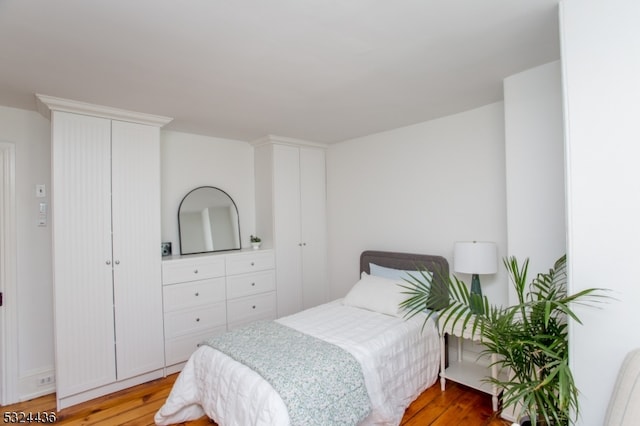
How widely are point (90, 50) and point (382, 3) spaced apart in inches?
61.1

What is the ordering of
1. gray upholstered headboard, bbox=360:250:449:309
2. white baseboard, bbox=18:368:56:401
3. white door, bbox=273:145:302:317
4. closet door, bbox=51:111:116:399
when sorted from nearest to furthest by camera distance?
closet door, bbox=51:111:116:399 < white baseboard, bbox=18:368:56:401 < gray upholstered headboard, bbox=360:250:449:309 < white door, bbox=273:145:302:317

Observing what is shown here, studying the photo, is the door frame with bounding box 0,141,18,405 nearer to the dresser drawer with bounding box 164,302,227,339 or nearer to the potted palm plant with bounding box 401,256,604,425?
the dresser drawer with bounding box 164,302,227,339

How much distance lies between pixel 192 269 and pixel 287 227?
1179mm

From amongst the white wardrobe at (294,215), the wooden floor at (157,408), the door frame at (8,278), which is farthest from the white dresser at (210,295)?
the door frame at (8,278)

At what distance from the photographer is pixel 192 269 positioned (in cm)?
306

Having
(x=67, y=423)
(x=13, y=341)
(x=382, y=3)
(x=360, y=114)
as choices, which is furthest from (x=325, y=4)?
(x=13, y=341)

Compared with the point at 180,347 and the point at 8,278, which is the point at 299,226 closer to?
the point at 180,347

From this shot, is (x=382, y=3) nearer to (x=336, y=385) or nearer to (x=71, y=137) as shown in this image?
(x=336, y=385)

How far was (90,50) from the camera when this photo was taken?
1.70m

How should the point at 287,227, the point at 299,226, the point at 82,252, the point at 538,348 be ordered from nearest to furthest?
the point at 538,348 < the point at 82,252 < the point at 287,227 < the point at 299,226

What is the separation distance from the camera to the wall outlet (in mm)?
2621

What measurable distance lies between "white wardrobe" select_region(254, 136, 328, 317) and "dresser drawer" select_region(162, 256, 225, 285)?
72cm

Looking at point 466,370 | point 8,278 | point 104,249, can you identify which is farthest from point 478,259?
point 8,278

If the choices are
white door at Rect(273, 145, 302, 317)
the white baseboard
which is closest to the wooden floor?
the white baseboard
